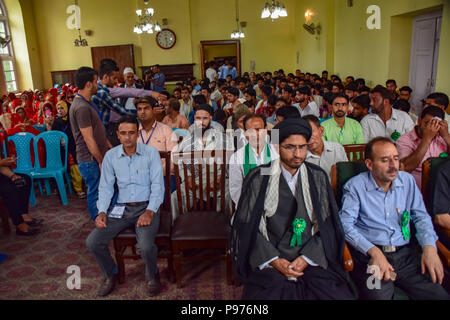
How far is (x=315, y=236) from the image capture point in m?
1.98

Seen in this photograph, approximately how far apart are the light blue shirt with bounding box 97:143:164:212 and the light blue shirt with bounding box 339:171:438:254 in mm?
1334

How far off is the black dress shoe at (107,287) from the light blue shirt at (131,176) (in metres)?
0.50

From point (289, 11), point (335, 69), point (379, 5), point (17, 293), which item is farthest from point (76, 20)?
point (17, 293)

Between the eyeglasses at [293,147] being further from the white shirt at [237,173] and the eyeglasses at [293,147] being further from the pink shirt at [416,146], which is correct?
the pink shirt at [416,146]

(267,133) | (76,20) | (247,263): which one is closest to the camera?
(247,263)

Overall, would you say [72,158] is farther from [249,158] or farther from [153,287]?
[249,158]

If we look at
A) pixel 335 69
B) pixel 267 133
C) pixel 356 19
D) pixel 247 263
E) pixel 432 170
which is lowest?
pixel 247 263

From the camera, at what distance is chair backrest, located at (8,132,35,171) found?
416 cm

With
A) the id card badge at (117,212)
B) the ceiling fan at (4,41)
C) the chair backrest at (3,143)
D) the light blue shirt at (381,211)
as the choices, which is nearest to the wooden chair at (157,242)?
Result: the id card badge at (117,212)

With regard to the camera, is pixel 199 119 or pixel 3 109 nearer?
pixel 199 119

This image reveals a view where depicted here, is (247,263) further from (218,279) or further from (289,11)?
(289,11)

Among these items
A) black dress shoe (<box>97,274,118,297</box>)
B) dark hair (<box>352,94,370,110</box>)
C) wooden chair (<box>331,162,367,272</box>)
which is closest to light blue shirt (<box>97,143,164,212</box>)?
black dress shoe (<box>97,274,118,297</box>)

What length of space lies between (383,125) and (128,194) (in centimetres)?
274

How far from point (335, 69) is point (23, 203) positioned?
28.3 ft
